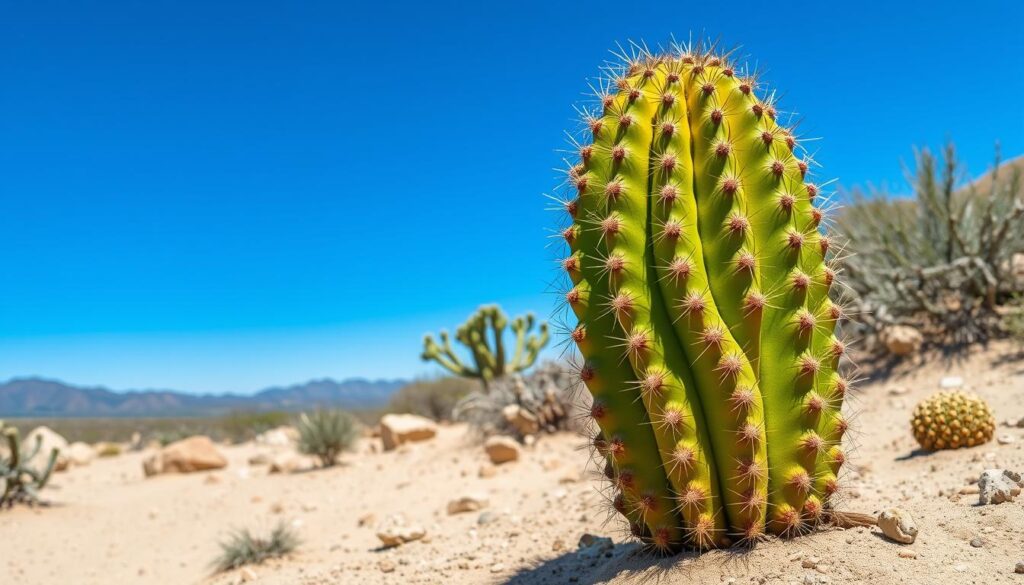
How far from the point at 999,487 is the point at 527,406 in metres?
6.61

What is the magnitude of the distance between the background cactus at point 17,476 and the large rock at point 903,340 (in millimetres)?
10177

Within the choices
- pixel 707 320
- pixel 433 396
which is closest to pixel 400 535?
pixel 707 320

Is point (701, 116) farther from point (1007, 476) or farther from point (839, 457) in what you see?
point (1007, 476)

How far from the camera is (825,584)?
260cm

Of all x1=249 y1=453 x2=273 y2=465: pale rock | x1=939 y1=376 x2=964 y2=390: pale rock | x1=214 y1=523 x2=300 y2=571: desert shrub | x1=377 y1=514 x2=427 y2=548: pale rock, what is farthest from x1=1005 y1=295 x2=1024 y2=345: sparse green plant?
x1=249 y1=453 x2=273 y2=465: pale rock

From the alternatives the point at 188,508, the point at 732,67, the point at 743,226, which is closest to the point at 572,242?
the point at 743,226

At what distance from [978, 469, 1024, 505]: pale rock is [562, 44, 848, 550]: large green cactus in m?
0.74

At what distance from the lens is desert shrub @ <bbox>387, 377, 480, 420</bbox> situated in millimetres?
17297

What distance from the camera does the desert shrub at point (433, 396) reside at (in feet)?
56.7

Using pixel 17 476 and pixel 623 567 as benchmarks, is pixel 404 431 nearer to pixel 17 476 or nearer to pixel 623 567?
pixel 17 476

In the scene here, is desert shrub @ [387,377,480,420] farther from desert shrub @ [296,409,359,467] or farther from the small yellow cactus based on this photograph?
the small yellow cactus

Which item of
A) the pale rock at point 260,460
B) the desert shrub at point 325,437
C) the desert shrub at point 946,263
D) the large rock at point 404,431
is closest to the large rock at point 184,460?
the pale rock at point 260,460

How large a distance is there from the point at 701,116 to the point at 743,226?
0.56 metres

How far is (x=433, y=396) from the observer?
58.3 ft
